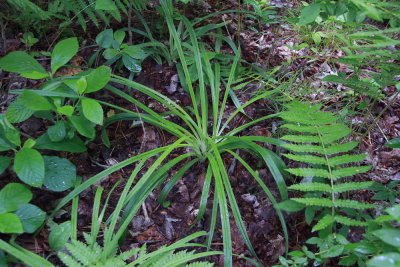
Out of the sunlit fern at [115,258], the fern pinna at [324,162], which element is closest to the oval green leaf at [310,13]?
the fern pinna at [324,162]

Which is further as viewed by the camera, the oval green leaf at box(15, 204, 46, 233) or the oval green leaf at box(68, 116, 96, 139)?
the oval green leaf at box(68, 116, 96, 139)

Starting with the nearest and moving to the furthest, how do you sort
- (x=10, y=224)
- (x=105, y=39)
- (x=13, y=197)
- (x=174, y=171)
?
(x=10, y=224) → (x=13, y=197) → (x=174, y=171) → (x=105, y=39)

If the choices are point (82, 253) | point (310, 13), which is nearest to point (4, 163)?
point (82, 253)

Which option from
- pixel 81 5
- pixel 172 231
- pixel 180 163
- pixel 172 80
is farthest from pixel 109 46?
pixel 172 231

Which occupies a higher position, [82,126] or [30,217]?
[82,126]

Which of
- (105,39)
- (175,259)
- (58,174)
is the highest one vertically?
(105,39)

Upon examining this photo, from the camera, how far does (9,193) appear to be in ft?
4.01

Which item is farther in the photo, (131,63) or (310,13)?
(131,63)

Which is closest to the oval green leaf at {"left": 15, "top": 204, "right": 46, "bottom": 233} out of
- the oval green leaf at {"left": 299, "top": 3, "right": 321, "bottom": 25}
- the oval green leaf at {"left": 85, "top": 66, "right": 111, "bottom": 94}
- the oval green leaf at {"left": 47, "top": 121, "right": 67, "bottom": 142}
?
the oval green leaf at {"left": 47, "top": 121, "right": 67, "bottom": 142}

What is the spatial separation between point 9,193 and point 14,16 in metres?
1.42

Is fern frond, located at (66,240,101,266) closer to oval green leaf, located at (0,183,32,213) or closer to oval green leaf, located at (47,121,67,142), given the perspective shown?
oval green leaf, located at (0,183,32,213)

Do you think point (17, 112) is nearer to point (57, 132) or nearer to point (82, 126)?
point (57, 132)

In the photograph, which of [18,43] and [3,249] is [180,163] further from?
[18,43]

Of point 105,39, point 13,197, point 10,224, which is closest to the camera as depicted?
point 10,224
